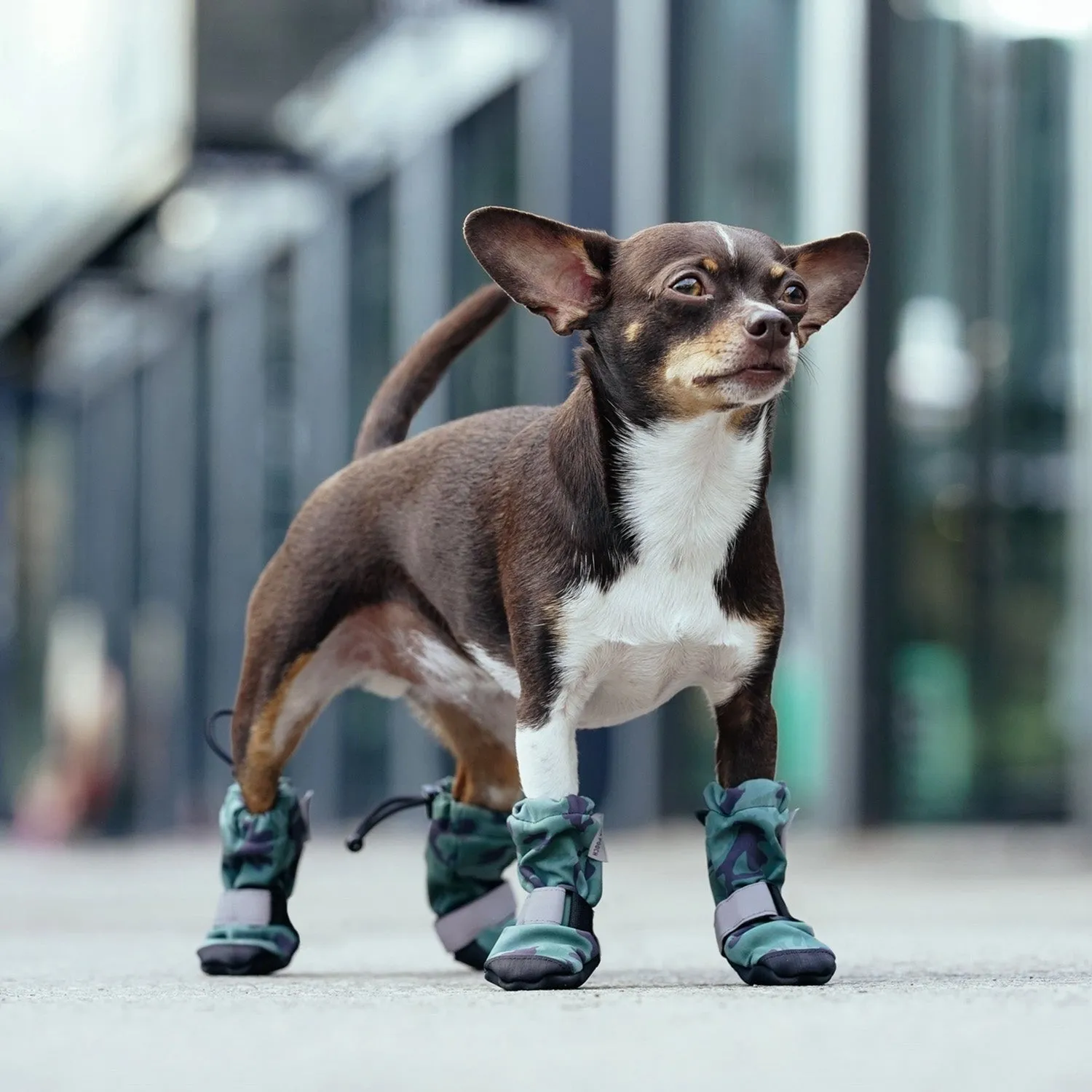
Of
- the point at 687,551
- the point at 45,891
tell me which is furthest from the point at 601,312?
the point at 45,891

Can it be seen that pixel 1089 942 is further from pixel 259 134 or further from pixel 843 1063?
pixel 259 134

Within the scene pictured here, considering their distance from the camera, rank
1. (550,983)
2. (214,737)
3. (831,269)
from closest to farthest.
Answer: (550,983)
(831,269)
(214,737)

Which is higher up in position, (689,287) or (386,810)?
(689,287)

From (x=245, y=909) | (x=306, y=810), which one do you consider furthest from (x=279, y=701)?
(x=245, y=909)

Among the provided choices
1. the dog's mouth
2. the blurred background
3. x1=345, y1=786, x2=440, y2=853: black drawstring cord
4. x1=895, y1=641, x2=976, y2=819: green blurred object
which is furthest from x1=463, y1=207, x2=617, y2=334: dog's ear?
x1=895, y1=641, x2=976, y2=819: green blurred object

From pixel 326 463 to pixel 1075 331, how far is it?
18.6 feet

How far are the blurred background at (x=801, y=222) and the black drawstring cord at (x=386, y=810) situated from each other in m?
6.00

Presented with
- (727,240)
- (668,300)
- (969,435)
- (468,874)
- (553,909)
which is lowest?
(553,909)

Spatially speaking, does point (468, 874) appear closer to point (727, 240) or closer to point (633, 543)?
point (633, 543)

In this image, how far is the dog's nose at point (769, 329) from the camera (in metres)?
2.88

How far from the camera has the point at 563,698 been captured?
10.4ft

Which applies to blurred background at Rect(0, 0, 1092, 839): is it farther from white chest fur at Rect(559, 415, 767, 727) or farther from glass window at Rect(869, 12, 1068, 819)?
white chest fur at Rect(559, 415, 767, 727)

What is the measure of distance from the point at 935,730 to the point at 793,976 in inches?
287

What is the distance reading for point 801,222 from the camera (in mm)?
10250
